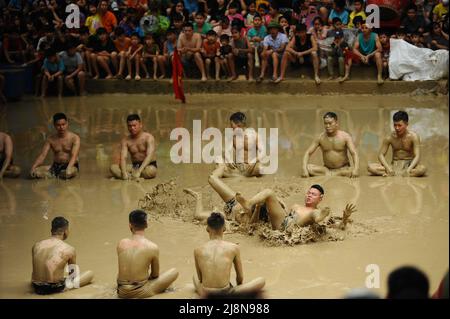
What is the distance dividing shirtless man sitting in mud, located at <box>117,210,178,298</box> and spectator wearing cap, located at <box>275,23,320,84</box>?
26.6 ft

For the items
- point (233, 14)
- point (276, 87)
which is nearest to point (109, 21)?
point (233, 14)

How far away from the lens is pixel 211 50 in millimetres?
13969

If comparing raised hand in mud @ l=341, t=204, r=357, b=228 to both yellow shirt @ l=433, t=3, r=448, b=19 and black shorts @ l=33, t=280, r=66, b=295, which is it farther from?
yellow shirt @ l=433, t=3, r=448, b=19

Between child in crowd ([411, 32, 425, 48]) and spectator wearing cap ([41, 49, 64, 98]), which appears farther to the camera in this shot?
spectator wearing cap ([41, 49, 64, 98])

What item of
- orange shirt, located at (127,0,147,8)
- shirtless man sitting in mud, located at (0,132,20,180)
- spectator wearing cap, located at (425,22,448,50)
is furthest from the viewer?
orange shirt, located at (127,0,147,8)

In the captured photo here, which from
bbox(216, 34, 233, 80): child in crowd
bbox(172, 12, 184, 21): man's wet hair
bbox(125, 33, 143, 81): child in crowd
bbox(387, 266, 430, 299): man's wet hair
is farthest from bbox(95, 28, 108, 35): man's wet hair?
bbox(387, 266, 430, 299): man's wet hair

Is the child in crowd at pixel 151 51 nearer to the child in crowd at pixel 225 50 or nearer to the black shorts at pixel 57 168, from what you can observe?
the child in crowd at pixel 225 50

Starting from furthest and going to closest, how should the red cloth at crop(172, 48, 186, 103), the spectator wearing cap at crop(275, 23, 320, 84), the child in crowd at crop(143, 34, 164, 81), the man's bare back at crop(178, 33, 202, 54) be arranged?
the child in crowd at crop(143, 34, 164, 81)
the man's bare back at crop(178, 33, 202, 54)
the spectator wearing cap at crop(275, 23, 320, 84)
the red cloth at crop(172, 48, 186, 103)

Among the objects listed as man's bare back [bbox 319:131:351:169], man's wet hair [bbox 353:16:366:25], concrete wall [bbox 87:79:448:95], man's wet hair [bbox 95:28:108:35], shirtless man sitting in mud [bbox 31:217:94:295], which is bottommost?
shirtless man sitting in mud [bbox 31:217:94:295]

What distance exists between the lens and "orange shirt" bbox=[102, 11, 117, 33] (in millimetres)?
14594

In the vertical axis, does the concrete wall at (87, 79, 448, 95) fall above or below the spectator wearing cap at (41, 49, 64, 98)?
below

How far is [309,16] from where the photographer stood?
1399 cm

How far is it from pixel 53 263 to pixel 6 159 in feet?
11.5

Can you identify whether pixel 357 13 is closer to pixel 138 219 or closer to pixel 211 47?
pixel 211 47
